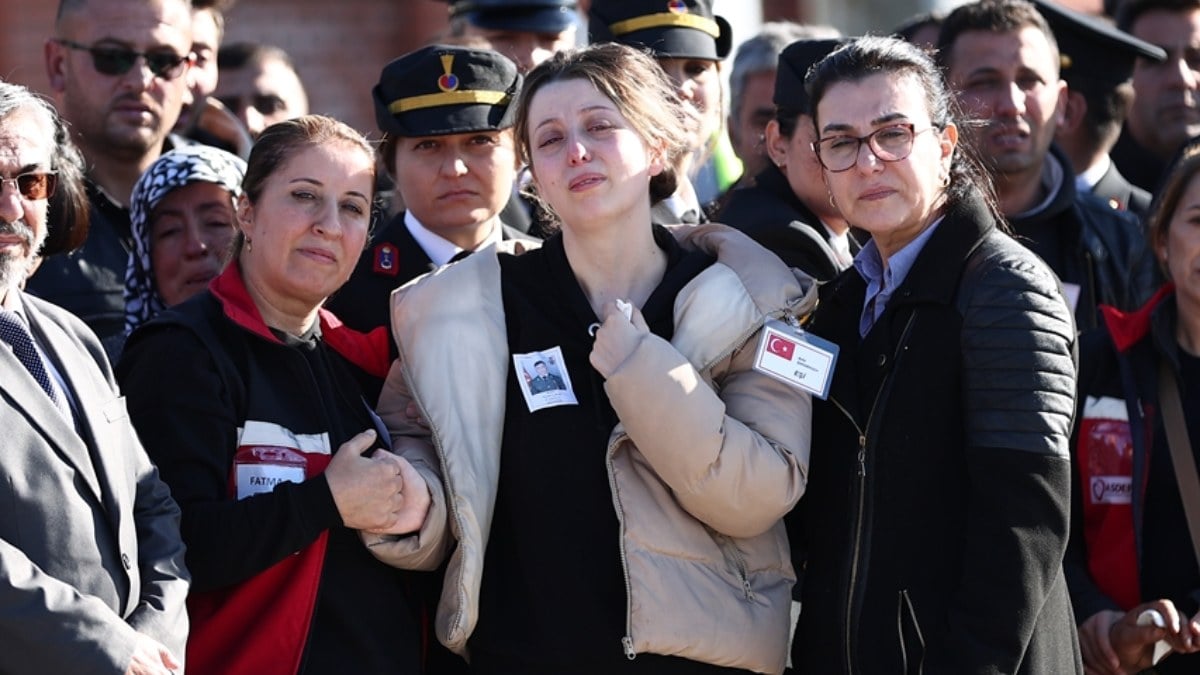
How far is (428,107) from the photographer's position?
4.32m

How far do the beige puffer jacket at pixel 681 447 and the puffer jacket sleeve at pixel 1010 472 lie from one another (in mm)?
379

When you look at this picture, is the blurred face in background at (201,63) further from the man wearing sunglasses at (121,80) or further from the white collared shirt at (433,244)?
the white collared shirt at (433,244)

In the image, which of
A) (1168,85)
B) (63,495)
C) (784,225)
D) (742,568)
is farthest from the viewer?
(1168,85)

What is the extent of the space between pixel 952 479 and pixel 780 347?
44cm

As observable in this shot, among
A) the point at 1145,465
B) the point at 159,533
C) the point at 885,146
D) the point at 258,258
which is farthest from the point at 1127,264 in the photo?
the point at 159,533

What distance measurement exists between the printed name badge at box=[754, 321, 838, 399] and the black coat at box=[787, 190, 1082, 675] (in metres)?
0.06

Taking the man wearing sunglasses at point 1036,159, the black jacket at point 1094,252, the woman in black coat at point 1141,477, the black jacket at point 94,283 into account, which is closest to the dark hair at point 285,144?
the black jacket at point 94,283

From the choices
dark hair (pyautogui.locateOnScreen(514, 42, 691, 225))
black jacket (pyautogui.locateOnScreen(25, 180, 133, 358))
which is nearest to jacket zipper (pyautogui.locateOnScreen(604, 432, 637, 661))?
dark hair (pyautogui.locateOnScreen(514, 42, 691, 225))

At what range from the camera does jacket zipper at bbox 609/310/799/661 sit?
322 centimetres

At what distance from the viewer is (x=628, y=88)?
3.53m

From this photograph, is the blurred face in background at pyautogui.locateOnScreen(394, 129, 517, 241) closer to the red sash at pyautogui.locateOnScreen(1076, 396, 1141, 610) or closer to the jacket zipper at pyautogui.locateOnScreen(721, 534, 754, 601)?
the jacket zipper at pyautogui.locateOnScreen(721, 534, 754, 601)

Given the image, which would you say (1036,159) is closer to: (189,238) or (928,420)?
(928,420)

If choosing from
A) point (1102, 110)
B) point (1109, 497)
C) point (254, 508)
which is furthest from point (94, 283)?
point (1102, 110)

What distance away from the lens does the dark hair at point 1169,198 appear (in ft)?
13.2
